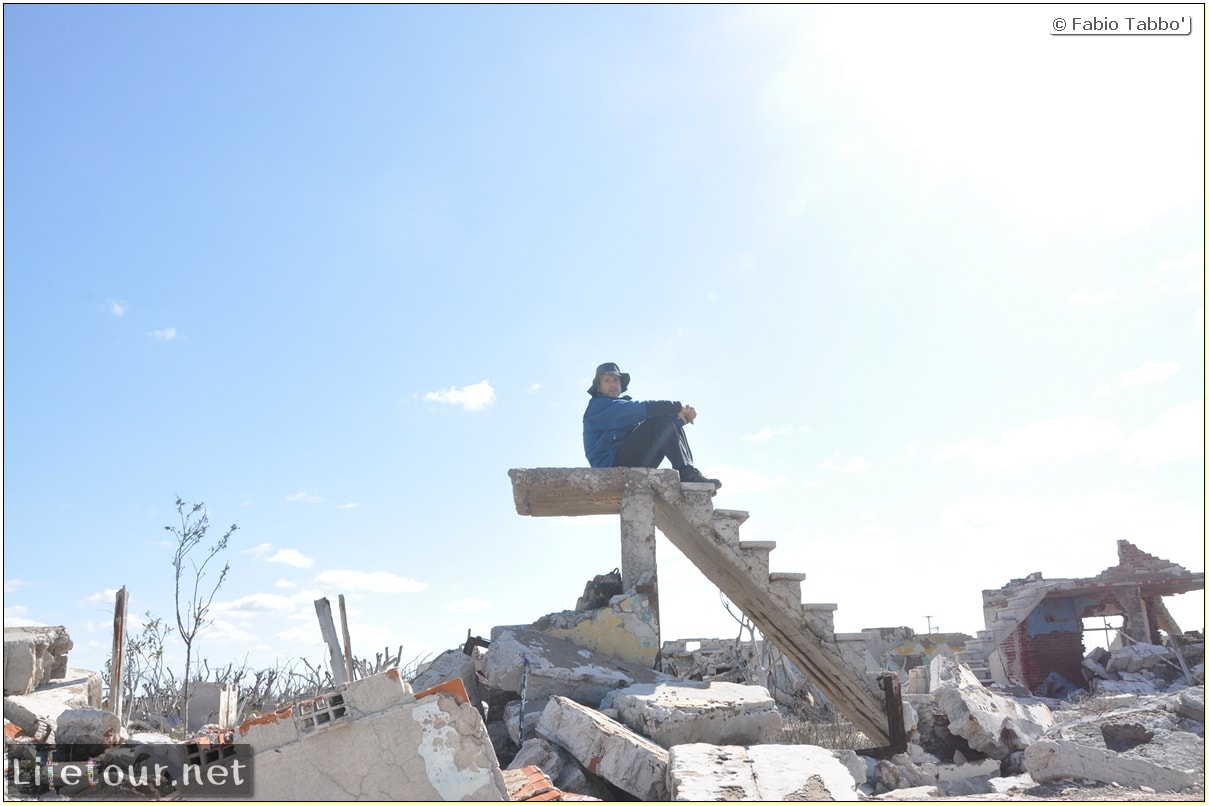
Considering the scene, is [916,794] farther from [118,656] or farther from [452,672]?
[118,656]

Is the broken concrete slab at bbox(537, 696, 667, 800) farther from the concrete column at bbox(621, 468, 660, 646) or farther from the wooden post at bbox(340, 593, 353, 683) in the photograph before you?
the wooden post at bbox(340, 593, 353, 683)

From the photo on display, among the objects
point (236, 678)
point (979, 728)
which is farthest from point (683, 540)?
point (236, 678)

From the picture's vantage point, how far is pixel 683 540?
7.68m

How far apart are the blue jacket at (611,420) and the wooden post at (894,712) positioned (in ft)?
9.28

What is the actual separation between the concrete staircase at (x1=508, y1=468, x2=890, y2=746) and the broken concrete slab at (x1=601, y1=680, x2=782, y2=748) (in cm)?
145

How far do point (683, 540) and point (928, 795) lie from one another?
315cm

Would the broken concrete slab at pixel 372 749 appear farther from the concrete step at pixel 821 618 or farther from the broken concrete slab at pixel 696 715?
the concrete step at pixel 821 618

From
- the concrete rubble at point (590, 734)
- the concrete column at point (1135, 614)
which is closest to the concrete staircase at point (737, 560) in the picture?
the concrete rubble at point (590, 734)

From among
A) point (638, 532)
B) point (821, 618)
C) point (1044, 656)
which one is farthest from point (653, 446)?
point (1044, 656)

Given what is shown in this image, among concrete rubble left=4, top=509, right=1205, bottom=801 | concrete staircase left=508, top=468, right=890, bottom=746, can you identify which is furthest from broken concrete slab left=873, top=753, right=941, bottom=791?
concrete staircase left=508, top=468, right=890, bottom=746

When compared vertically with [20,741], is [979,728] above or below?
below

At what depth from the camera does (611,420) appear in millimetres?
7598

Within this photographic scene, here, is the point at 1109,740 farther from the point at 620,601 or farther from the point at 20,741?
the point at 20,741

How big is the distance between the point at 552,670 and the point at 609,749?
5.26 feet
